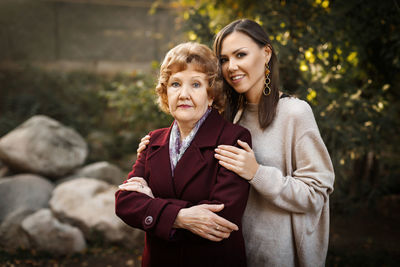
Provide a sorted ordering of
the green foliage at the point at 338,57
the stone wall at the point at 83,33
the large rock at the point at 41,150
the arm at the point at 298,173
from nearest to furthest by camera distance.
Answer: the arm at the point at 298,173 < the green foliage at the point at 338,57 < the large rock at the point at 41,150 < the stone wall at the point at 83,33

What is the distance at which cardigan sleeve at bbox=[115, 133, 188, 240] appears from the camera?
5.07ft

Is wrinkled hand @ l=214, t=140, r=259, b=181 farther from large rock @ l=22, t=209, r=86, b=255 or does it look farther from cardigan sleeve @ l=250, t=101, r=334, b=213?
large rock @ l=22, t=209, r=86, b=255

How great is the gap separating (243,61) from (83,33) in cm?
902

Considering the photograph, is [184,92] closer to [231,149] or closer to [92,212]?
[231,149]

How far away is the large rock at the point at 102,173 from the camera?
572cm

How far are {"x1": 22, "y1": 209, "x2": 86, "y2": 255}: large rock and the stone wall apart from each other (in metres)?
6.09

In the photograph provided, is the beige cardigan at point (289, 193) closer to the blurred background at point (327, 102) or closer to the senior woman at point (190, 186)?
the senior woman at point (190, 186)

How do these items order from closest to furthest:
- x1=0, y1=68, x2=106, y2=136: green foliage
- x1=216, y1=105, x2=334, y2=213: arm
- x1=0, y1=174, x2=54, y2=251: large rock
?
x1=216, y1=105, x2=334, y2=213: arm
x1=0, y1=174, x2=54, y2=251: large rock
x1=0, y1=68, x2=106, y2=136: green foliage

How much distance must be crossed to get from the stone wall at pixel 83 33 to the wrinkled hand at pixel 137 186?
7.91m

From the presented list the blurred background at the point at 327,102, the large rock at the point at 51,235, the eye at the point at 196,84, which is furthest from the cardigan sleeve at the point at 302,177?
the large rock at the point at 51,235

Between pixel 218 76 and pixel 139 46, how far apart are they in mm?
8693

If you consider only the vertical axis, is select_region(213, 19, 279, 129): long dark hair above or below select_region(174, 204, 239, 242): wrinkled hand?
above

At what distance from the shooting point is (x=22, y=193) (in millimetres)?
4879

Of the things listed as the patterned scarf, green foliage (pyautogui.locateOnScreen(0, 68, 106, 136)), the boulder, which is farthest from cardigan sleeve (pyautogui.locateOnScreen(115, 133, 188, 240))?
green foliage (pyautogui.locateOnScreen(0, 68, 106, 136))
